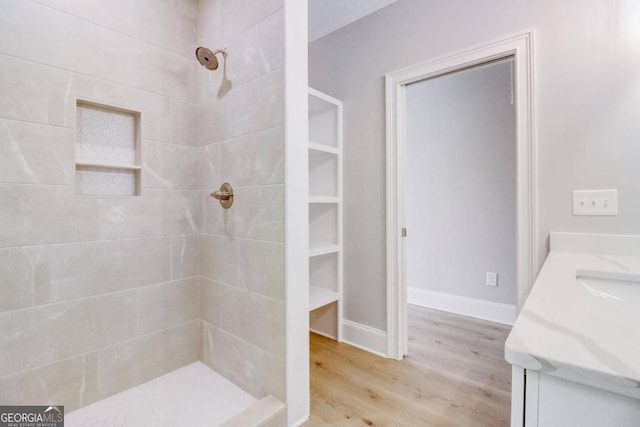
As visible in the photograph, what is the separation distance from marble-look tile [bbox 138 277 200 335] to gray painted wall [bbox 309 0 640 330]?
1280 mm

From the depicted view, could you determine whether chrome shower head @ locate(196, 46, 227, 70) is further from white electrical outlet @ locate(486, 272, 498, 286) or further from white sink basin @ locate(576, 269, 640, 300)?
white electrical outlet @ locate(486, 272, 498, 286)

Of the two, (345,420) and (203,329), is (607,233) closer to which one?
(345,420)

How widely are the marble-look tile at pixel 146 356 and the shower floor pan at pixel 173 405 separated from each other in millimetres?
46

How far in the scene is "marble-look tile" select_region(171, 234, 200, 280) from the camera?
1.75m

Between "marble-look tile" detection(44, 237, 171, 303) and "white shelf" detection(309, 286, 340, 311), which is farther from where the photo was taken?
"white shelf" detection(309, 286, 340, 311)

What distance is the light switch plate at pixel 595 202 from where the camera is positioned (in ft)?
4.53

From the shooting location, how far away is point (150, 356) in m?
1.65

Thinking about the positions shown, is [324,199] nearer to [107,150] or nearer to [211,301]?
[211,301]

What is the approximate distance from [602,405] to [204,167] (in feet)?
6.09

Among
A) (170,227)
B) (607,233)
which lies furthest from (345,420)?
(607,233)

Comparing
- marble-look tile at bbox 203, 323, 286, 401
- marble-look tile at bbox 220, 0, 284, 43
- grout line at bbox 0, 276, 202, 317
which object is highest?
marble-look tile at bbox 220, 0, 284, 43

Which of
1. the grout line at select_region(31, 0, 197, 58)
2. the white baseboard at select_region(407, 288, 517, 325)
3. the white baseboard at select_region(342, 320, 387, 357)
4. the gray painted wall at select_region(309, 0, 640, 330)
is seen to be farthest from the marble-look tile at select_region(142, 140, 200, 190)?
the white baseboard at select_region(407, 288, 517, 325)

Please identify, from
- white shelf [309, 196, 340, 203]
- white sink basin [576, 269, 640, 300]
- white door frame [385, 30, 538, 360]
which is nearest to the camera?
white sink basin [576, 269, 640, 300]

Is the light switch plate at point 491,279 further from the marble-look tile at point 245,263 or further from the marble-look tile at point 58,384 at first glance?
the marble-look tile at point 58,384
